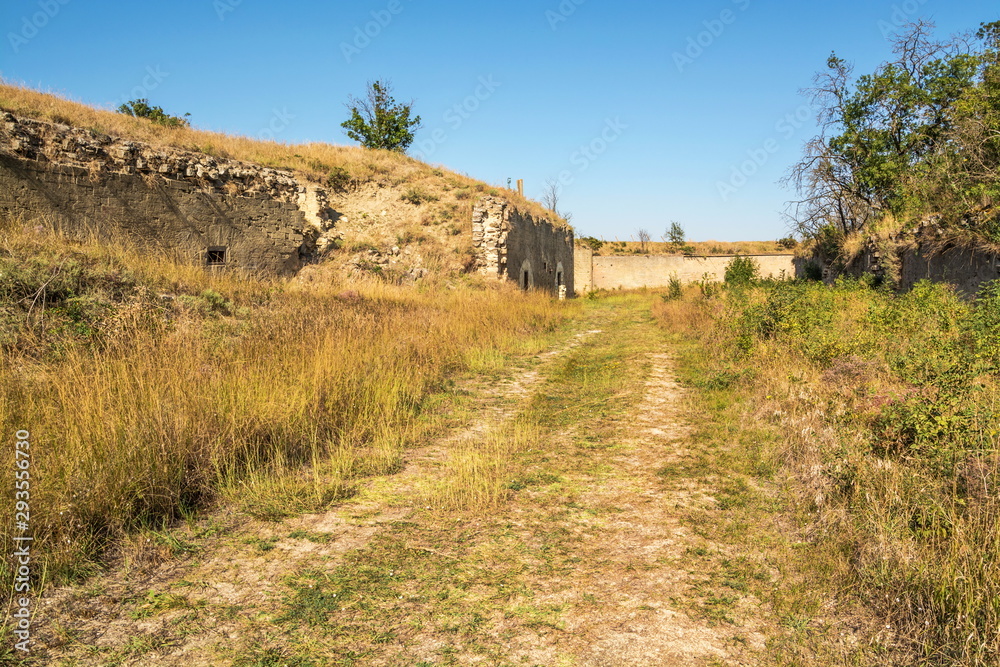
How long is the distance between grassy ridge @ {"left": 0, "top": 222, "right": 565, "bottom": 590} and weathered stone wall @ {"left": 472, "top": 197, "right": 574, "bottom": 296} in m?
8.88

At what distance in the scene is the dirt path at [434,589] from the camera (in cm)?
235

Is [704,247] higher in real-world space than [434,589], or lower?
higher

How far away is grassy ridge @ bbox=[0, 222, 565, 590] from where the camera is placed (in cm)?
335

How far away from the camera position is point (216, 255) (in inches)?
523

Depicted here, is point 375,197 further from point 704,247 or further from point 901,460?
point 704,247

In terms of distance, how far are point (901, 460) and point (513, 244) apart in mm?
16122

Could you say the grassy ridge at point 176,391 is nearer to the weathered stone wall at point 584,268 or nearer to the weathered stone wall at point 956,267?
the weathered stone wall at point 956,267

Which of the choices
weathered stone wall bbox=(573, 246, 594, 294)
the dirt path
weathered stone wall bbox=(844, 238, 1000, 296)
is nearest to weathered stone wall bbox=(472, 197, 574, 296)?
weathered stone wall bbox=(844, 238, 1000, 296)

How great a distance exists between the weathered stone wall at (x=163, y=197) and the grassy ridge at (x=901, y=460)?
38.4 feet

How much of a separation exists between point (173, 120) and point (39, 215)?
26.3ft

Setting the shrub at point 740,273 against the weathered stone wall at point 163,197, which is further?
the shrub at point 740,273

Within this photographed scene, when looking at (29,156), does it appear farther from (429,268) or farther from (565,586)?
(565,586)

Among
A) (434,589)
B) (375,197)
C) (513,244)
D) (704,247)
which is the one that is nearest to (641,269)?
(704,247)

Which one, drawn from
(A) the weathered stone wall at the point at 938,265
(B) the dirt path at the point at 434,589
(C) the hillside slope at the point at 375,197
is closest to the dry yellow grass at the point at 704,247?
(C) the hillside slope at the point at 375,197
